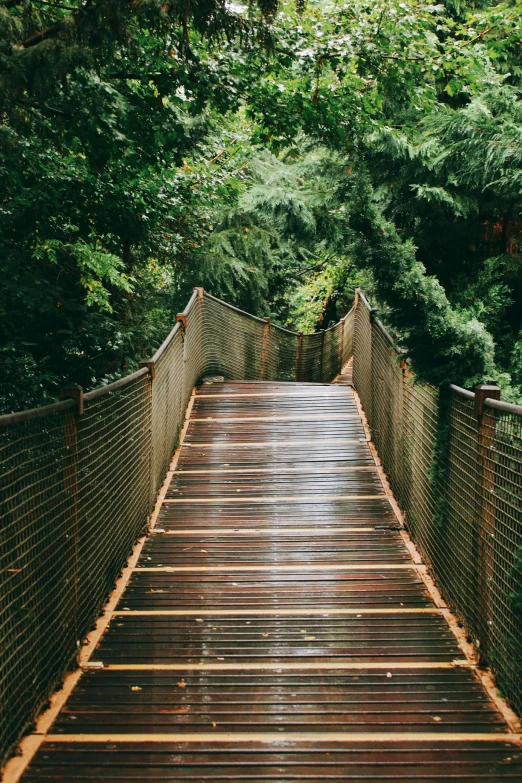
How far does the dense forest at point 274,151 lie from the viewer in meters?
4.05

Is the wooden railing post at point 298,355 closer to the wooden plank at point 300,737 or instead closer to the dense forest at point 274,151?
the dense forest at point 274,151

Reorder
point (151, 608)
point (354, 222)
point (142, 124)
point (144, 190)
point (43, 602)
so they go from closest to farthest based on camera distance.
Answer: point (43, 602) → point (151, 608) → point (354, 222) → point (142, 124) → point (144, 190)

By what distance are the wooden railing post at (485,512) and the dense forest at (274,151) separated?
0.79 m

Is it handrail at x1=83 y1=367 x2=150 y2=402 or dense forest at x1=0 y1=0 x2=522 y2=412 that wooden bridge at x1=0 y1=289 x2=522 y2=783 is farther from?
dense forest at x1=0 y1=0 x2=522 y2=412

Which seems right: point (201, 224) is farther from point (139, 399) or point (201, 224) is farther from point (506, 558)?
point (506, 558)

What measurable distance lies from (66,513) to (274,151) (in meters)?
3.34

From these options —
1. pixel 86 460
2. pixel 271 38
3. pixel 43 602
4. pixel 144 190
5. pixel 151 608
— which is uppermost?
pixel 271 38

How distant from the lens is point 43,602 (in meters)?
2.82

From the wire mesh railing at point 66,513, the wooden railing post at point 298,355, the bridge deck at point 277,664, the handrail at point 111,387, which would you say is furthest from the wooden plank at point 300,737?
the wooden railing post at point 298,355

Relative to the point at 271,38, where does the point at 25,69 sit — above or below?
below

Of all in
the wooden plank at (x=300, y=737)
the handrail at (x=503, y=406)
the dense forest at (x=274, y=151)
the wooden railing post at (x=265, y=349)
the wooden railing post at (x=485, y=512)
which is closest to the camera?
the wooden plank at (x=300, y=737)

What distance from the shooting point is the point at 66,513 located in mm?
3172

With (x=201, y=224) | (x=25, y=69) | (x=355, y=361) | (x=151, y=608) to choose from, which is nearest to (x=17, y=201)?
(x=25, y=69)

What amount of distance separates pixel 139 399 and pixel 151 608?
5.32 feet
